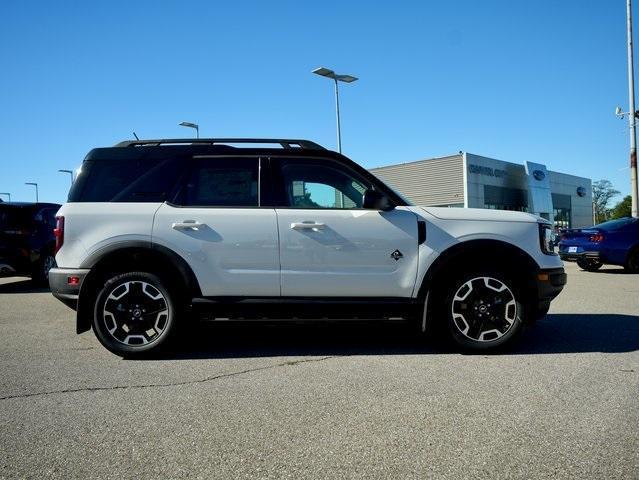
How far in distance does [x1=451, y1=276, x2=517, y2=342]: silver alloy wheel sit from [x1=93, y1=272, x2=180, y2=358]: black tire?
2.54 m

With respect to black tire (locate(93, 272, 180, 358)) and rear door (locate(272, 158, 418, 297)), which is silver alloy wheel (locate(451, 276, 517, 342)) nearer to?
rear door (locate(272, 158, 418, 297))

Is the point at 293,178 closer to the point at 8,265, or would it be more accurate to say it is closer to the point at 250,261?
the point at 250,261

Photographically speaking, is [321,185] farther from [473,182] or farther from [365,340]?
[473,182]

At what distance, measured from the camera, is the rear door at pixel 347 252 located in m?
4.26

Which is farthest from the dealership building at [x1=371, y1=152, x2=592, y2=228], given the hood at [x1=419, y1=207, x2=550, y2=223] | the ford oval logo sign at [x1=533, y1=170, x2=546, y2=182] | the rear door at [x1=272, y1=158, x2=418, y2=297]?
the rear door at [x1=272, y1=158, x2=418, y2=297]

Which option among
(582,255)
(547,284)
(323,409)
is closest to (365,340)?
(547,284)

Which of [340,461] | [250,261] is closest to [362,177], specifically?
[250,261]

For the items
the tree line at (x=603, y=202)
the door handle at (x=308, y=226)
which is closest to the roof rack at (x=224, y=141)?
the door handle at (x=308, y=226)

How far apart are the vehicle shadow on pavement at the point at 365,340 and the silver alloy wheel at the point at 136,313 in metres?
0.30

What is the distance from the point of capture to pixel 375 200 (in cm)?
422

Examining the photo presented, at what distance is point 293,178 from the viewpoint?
14.9 feet

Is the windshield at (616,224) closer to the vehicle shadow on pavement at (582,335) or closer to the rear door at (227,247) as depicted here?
the vehicle shadow on pavement at (582,335)

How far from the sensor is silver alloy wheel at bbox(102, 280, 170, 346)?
14.0 ft

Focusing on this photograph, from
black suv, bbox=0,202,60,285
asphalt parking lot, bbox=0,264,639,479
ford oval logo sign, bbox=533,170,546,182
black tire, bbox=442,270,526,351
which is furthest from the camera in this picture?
ford oval logo sign, bbox=533,170,546,182
